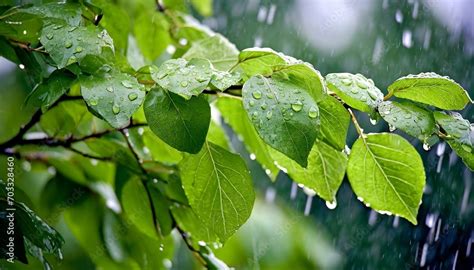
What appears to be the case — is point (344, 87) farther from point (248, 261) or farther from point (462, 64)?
point (462, 64)

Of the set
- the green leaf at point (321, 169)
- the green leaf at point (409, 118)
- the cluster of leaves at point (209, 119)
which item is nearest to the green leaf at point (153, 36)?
the cluster of leaves at point (209, 119)

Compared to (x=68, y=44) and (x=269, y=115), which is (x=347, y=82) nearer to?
(x=269, y=115)

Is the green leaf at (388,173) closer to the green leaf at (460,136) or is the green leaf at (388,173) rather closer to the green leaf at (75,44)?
the green leaf at (460,136)

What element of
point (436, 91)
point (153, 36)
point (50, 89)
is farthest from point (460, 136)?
point (153, 36)

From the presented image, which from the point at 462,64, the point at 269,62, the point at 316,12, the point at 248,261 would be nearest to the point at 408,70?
the point at 462,64

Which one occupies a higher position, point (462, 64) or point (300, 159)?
point (300, 159)

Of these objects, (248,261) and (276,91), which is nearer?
(276,91)

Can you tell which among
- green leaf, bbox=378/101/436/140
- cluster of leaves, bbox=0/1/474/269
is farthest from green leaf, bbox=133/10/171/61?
green leaf, bbox=378/101/436/140
